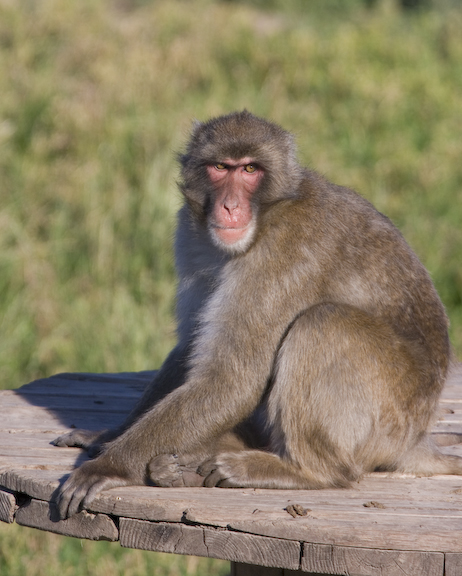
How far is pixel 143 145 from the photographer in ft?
27.7

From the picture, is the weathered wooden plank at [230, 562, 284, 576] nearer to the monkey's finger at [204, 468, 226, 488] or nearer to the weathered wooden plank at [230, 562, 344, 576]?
the weathered wooden plank at [230, 562, 344, 576]

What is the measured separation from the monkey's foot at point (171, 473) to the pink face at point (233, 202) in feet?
2.64

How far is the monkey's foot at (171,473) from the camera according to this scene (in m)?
2.90

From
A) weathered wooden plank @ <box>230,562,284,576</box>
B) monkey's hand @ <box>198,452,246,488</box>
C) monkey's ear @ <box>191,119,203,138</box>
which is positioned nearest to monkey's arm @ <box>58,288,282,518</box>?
monkey's hand @ <box>198,452,246,488</box>

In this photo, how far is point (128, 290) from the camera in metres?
7.28

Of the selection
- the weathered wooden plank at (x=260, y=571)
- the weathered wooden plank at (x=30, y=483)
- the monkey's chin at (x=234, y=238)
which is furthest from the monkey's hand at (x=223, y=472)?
the monkey's chin at (x=234, y=238)

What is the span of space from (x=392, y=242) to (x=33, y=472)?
1609mm

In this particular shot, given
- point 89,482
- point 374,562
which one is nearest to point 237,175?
point 89,482

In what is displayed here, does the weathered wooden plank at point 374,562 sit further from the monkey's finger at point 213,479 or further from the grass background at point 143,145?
the grass background at point 143,145

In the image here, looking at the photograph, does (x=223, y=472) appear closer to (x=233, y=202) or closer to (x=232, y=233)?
(x=232, y=233)

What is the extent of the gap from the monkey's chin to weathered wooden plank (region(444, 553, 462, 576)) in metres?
1.32

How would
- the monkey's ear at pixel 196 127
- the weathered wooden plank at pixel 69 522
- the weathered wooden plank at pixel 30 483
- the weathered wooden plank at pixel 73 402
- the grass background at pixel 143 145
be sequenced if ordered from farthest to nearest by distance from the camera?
1. the grass background at pixel 143 145
2. the weathered wooden plank at pixel 73 402
3. the monkey's ear at pixel 196 127
4. the weathered wooden plank at pixel 30 483
5. the weathered wooden plank at pixel 69 522

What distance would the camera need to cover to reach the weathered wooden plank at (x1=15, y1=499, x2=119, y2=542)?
2717 mm

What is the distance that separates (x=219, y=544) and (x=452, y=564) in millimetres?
666
